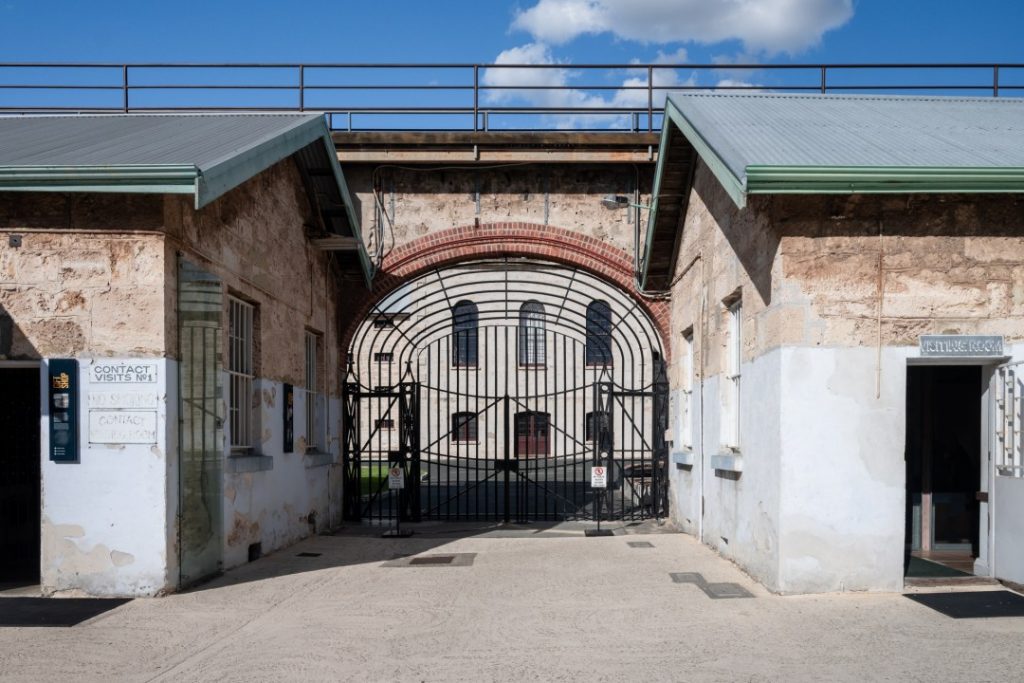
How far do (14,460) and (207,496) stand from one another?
3.04 m

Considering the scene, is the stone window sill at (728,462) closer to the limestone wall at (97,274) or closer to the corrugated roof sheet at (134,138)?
the limestone wall at (97,274)

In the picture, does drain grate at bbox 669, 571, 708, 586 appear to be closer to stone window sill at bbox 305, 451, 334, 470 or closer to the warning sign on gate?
the warning sign on gate

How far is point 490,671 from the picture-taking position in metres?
6.34

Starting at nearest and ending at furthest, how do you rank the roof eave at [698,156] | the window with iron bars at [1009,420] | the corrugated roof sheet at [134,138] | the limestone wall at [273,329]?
the roof eave at [698,156] → the window with iron bars at [1009,420] → the corrugated roof sheet at [134,138] → the limestone wall at [273,329]

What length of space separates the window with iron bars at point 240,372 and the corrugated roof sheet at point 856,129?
574cm

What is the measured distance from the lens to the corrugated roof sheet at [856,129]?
8750mm

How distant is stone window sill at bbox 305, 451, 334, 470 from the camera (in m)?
14.1

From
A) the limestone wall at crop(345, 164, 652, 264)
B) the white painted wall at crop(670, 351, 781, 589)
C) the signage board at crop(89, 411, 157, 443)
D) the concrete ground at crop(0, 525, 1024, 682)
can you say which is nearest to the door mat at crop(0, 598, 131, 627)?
the concrete ground at crop(0, 525, 1024, 682)

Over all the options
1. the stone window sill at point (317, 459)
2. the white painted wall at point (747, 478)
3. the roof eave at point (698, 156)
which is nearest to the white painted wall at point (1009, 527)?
the white painted wall at point (747, 478)

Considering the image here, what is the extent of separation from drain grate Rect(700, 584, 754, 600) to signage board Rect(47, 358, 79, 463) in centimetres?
600

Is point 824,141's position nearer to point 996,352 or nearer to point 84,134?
point 996,352

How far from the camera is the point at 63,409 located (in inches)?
345

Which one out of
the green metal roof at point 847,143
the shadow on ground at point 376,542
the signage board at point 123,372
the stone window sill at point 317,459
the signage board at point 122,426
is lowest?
the shadow on ground at point 376,542

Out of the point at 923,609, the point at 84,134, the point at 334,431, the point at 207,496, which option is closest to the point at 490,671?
the point at 923,609
